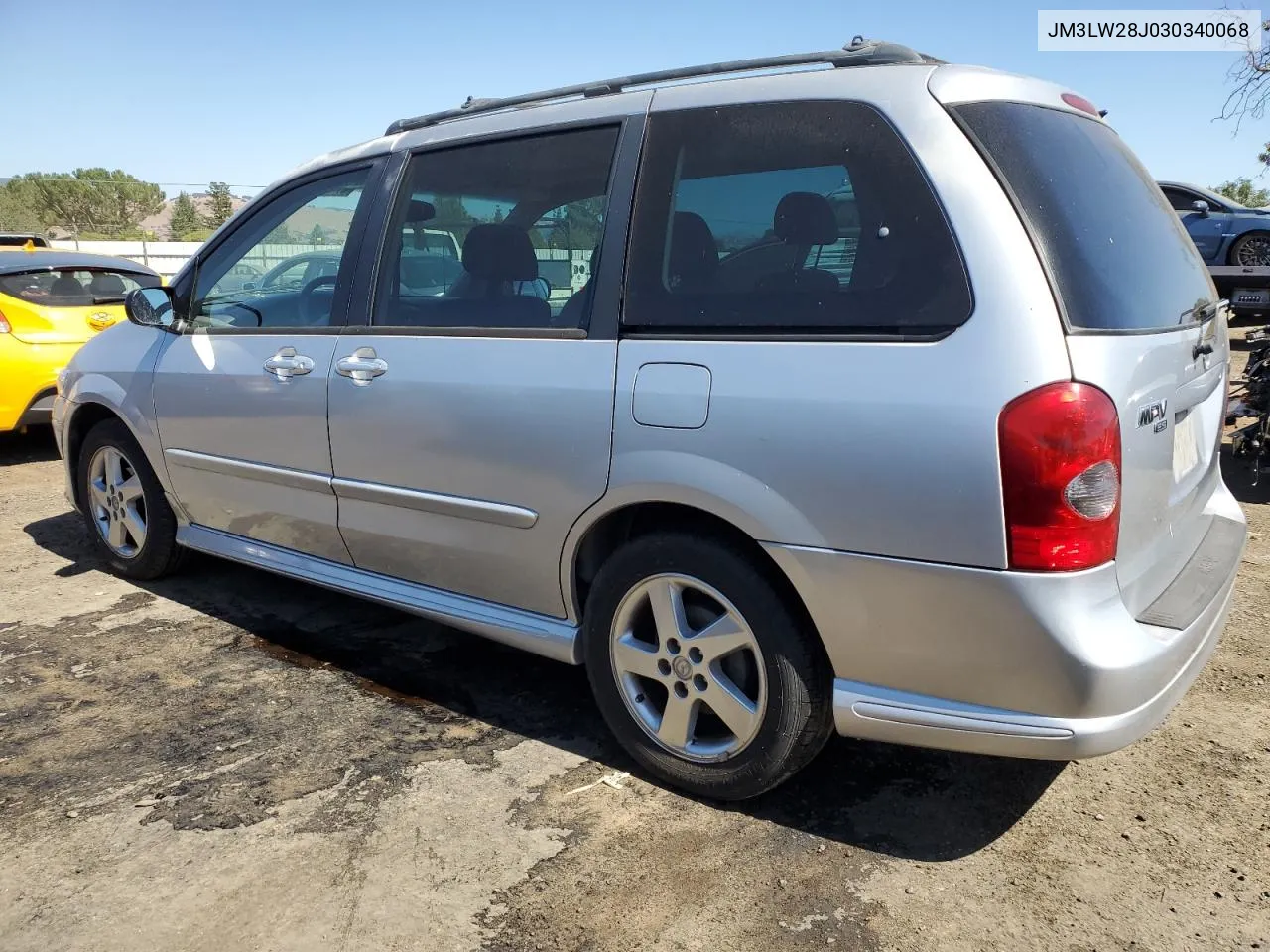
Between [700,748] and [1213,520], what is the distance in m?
1.59

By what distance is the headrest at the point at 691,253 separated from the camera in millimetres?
2635

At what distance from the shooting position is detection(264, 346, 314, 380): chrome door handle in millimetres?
3471

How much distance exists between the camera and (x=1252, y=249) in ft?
42.0

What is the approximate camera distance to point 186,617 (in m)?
4.20

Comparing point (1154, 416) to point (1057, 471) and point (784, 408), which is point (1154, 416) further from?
point (784, 408)

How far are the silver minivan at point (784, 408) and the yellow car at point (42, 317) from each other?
4140 millimetres

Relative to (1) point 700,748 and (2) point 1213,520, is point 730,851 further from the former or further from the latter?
(2) point 1213,520

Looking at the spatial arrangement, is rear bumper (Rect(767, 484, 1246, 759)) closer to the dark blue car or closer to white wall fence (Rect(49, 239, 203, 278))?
the dark blue car

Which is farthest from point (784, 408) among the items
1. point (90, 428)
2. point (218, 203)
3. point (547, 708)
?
point (218, 203)

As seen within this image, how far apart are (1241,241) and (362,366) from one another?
43.2 ft

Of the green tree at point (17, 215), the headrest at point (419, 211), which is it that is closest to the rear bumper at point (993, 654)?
the headrest at point (419, 211)

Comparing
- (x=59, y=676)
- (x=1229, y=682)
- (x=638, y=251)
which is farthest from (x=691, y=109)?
(x=59, y=676)

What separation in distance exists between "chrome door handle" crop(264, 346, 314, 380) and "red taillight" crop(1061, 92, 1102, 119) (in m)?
2.48

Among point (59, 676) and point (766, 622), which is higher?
point (766, 622)
